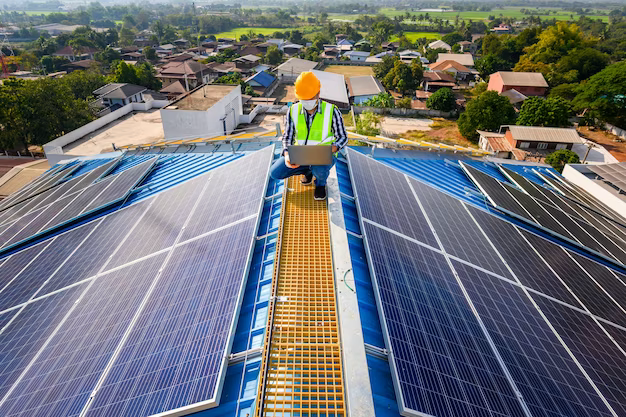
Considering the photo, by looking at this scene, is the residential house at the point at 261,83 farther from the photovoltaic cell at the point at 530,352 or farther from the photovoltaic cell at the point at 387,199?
the photovoltaic cell at the point at 530,352

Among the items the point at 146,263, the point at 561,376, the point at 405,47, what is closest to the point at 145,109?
the point at 146,263

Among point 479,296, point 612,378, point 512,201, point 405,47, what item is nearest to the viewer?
point 612,378

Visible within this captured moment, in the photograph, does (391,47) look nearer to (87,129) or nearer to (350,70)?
(350,70)

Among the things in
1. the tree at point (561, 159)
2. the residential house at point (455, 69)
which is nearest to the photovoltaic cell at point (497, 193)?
the tree at point (561, 159)

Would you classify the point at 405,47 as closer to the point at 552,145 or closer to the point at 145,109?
the point at 552,145

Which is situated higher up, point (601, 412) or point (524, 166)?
point (601, 412)

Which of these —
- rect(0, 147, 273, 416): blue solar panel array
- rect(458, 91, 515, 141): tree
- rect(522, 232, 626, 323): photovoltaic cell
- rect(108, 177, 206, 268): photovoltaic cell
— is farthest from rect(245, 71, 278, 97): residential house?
rect(522, 232, 626, 323): photovoltaic cell
